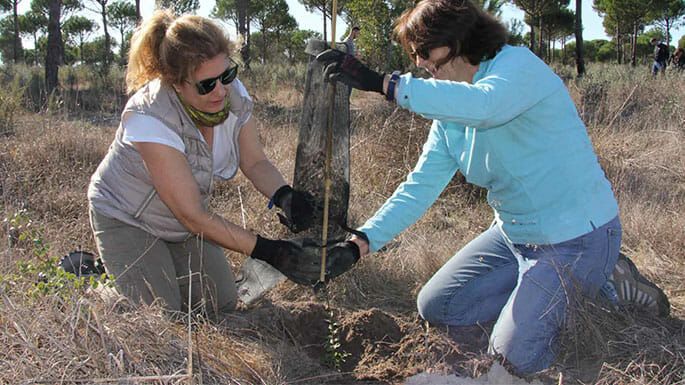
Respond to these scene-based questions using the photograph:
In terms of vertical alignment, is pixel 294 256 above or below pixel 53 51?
below

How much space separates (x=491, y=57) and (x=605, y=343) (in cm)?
112

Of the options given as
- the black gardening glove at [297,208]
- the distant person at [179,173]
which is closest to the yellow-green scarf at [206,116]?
the distant person at [179,173]

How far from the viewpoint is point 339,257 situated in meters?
2.43

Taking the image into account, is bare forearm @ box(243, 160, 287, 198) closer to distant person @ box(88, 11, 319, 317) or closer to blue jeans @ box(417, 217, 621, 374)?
distant person @ box(88, 11, 319, 317)

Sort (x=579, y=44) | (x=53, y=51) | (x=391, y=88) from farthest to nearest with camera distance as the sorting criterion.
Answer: (x=579, y=44) < (x=53, y=51) < (x=391, y=88)

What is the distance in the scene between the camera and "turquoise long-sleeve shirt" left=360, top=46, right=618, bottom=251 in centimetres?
212

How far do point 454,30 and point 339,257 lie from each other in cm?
93

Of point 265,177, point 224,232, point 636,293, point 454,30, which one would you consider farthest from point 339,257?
point 636,293

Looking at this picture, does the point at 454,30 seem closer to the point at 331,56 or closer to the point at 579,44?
the point at 331,56

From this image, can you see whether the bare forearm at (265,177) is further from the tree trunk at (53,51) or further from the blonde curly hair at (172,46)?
the tree trunk at (53,51)

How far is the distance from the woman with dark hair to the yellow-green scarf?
62 cm

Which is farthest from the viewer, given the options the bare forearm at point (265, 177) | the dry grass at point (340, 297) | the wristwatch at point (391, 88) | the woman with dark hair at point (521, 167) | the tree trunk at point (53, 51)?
the tree trunk at point (53, 51)

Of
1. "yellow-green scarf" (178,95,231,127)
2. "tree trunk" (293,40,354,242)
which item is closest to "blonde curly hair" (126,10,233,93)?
"yellow-green scarf" (178,95,231,127)

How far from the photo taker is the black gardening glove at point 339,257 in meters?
2.42
